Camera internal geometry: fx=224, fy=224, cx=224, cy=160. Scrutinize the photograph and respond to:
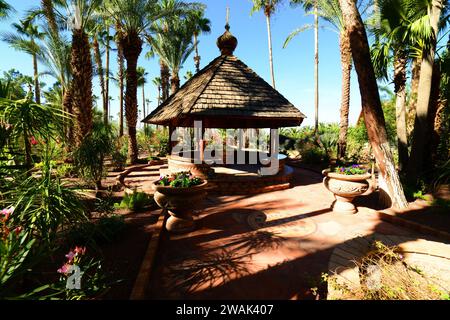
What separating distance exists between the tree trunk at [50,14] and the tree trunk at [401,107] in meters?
16.5

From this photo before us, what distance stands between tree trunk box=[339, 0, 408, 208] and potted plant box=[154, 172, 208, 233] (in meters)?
5.37

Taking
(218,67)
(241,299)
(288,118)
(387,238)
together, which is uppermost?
(218,67)

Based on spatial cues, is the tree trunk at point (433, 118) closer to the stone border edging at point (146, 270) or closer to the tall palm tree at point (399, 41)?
the tall palm tree at point (399, 41)

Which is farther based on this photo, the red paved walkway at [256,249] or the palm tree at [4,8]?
the palm tree at [4,8]

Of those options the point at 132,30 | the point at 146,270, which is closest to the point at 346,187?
the point at 146,270

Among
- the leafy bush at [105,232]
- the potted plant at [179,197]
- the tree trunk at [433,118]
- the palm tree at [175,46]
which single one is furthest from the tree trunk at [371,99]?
the palm tree at [175,46]

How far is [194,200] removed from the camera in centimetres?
512

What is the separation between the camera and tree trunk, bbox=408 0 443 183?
22.6ft

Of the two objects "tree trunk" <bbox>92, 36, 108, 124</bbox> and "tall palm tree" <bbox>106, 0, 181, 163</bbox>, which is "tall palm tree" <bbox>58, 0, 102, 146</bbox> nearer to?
"tall palm tree" <bbox>106, 0, 181, 163</bbox>

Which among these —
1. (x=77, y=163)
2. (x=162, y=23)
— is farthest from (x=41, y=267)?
(x=162, y=23)

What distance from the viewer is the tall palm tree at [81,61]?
10094mm

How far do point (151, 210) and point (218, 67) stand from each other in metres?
6.97

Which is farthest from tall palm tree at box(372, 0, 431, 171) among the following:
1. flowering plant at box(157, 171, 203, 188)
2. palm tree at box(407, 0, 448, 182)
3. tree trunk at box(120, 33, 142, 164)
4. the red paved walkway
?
tree trunk at box(120, 33, 142, 164)
